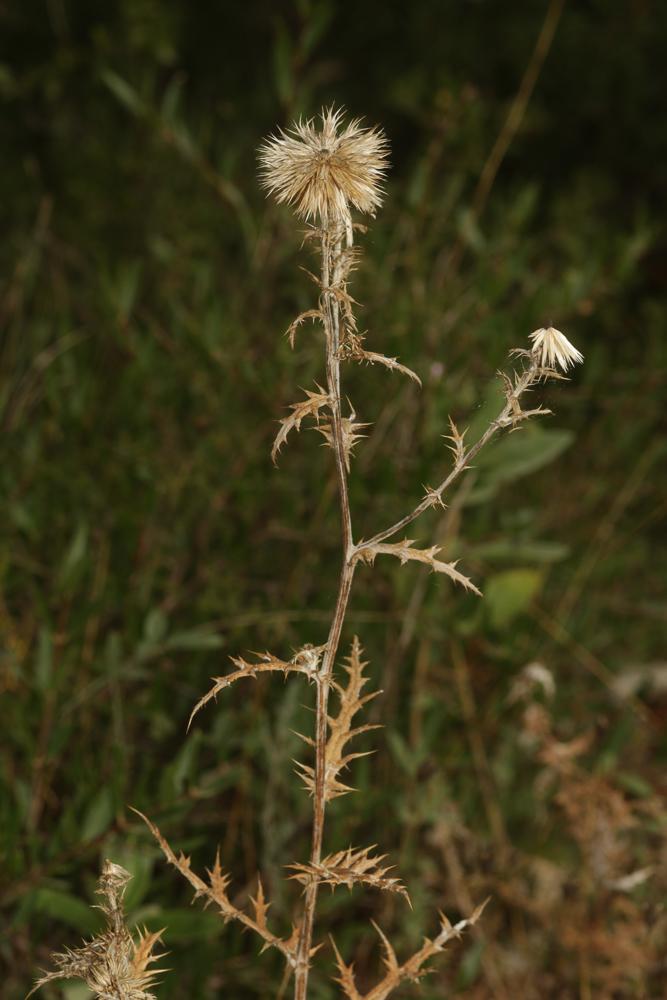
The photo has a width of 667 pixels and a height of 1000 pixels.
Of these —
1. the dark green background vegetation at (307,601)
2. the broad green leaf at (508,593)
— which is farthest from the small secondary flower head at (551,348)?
the broad green leaf at (508,593)

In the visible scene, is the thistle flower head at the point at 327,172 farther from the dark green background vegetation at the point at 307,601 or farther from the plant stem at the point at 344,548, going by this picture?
the dark green background vegetation at the point at 307,601

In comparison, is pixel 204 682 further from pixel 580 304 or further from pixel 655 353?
pixel 655 353

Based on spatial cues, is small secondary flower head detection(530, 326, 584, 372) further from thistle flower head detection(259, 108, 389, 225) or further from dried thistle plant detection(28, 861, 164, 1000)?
dried thistle plant detection(28, 861, 164, 1000)

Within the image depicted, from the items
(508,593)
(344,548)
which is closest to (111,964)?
(344,548)

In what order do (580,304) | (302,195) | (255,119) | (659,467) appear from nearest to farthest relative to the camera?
(302,195), (580,304), (659,467), (255,119)

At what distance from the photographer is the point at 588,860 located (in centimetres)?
164

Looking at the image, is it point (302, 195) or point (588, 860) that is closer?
point (302, 195)

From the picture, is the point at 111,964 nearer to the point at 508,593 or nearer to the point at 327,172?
the point at 327,172

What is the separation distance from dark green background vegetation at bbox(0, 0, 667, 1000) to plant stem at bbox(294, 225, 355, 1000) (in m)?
0.46

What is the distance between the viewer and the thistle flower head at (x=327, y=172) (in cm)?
82

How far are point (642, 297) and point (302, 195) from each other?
2736 mm

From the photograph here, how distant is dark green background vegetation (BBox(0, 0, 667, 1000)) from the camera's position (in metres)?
1.59

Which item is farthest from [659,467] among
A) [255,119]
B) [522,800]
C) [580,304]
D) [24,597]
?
[255,119]

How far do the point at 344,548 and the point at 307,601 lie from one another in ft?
3.59
